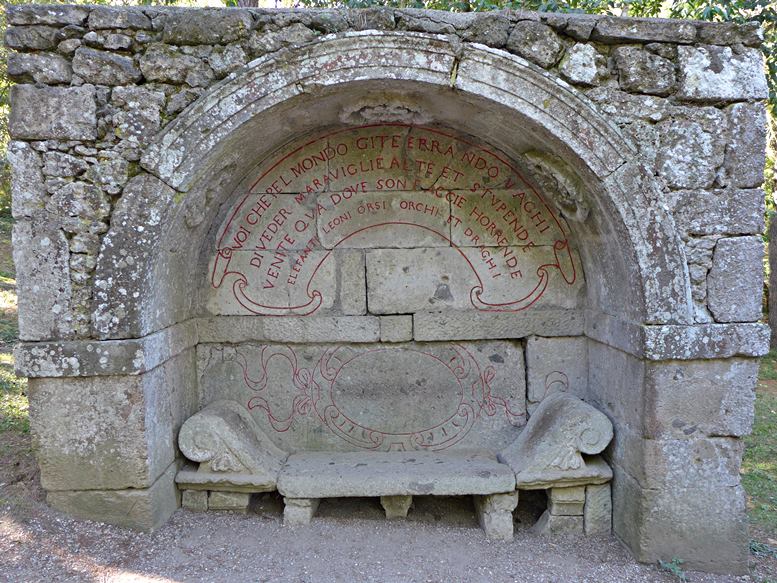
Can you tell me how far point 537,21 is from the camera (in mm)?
2871

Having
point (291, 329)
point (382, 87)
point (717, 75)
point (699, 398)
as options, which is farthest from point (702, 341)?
point (291, 329)

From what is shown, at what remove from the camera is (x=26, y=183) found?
2861mm

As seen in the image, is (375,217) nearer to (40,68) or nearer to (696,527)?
(40,68)

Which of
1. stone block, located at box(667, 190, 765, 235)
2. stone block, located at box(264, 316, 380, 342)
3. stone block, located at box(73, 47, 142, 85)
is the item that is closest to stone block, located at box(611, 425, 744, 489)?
stone block, located at box(667, 190, 765, 235)

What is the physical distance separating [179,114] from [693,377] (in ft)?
9.40

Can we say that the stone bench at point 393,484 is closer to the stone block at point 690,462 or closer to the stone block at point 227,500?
the stone block at point 227,500

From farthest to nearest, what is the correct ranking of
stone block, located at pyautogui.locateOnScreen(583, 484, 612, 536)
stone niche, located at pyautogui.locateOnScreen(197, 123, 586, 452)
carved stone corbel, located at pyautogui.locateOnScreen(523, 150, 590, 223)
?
stone niche, located at pyautogui.locateOnScreen(197, 123, 586, 452) → stone block, located at pyautogui.locateOnScreen(583, 484, 612, 536) → carved stone corbel, located at pyautogui.locateOnScreen(523, 150, 590, 223)

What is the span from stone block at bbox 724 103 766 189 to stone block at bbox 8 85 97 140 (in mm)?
3160

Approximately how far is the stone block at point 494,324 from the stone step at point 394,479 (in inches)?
30.8

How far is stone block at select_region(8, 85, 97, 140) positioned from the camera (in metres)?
2.85

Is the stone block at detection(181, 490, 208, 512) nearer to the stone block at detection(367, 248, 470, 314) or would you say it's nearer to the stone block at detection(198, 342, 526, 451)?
the stone block at detection(198, 342, 526, 451)

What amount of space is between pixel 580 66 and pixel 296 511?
110 inches

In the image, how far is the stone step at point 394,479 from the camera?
10.6ft

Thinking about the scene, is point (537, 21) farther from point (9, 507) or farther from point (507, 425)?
point (9, 507)
